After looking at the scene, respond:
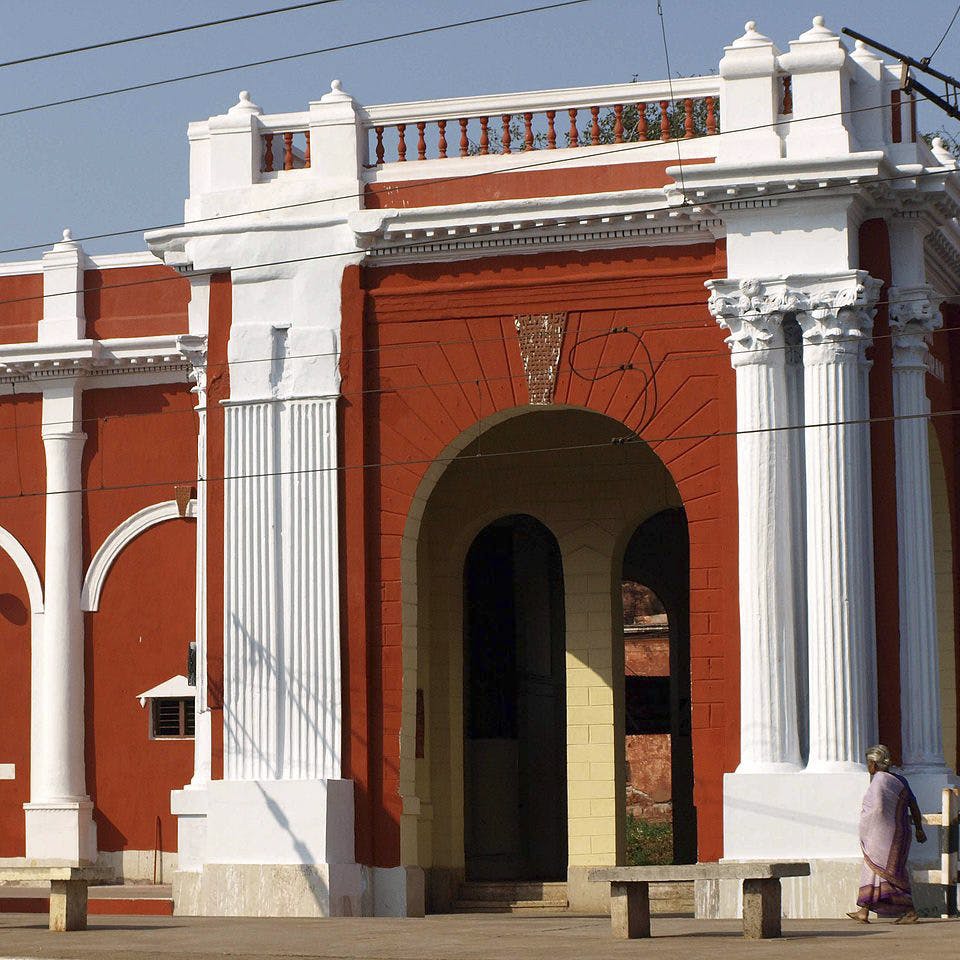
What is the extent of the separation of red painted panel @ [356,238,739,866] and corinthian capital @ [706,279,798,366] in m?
0.33

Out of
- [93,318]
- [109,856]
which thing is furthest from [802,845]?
[93,318]

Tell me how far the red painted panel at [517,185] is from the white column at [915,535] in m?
2.38

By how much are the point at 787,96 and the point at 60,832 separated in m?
11.8

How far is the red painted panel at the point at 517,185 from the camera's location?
1925cm

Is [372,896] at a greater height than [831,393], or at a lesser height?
lesser

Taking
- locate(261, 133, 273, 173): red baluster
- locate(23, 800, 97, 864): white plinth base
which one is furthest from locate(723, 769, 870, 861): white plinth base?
locate(23, 800, 97, 864): white plinth base

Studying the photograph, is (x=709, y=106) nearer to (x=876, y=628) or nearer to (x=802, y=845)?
(x=876, y=628)

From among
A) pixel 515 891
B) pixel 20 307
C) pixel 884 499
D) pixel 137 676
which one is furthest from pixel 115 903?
pixel 884 499

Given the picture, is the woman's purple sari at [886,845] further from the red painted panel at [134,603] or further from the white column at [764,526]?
the red painted panel at [134,603]

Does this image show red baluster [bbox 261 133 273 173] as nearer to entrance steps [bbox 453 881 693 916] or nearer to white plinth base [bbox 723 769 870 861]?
white plinth base [bbox 723 769 870 861]

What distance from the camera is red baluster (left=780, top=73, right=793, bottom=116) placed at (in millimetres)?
18766

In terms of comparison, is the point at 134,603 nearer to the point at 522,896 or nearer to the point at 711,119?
the point at 522,896

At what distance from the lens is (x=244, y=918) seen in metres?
18.7

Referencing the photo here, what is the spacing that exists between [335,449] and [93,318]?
6285 millimetres
